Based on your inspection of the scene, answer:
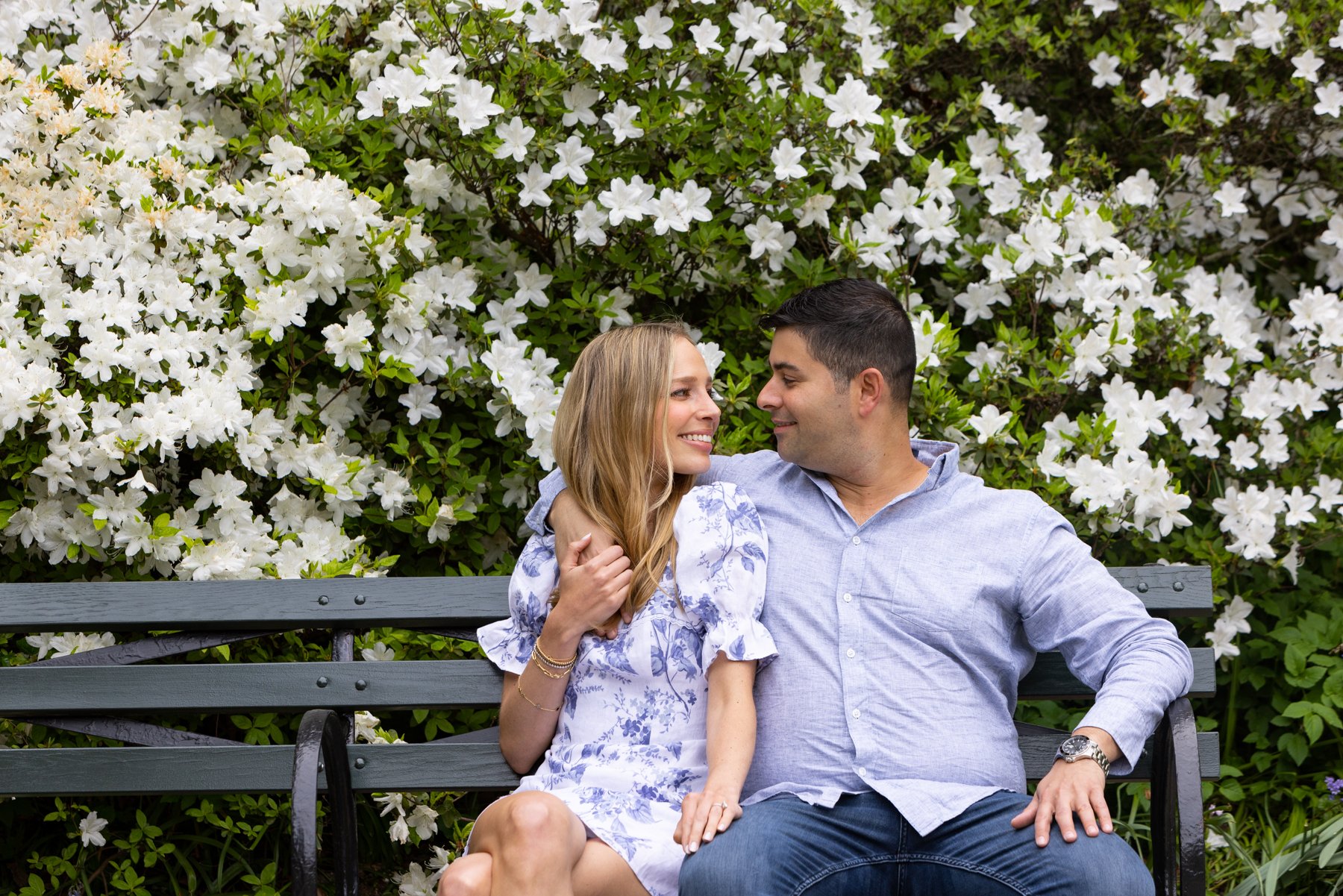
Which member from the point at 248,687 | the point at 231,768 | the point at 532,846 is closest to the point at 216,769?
the point at 231,768

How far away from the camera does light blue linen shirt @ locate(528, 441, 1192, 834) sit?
260cm

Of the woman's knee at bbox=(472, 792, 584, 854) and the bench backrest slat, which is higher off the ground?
the bench backrest slat

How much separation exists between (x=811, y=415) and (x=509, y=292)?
1170mm

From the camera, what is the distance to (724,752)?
2.50m

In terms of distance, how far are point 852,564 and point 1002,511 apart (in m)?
0.35

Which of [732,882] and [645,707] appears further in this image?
[645,707]

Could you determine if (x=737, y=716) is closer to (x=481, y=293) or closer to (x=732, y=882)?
(x=732, y=882)

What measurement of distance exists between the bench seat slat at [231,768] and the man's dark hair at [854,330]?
954mm

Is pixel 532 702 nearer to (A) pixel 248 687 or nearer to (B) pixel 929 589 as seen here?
(A) pixel 248 687

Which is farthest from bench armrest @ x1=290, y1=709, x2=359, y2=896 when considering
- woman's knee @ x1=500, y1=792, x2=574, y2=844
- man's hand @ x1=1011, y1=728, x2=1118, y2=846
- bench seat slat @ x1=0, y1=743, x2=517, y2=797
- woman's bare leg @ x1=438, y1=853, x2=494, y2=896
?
man's hand @ x1=1011, y1=728, x2=1118, y2=846

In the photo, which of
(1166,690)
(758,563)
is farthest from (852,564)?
(1166,690)

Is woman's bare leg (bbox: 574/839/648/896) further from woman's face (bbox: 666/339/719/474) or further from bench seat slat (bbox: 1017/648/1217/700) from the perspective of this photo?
bench seat slat (bbox: 1017/648/1217/700)

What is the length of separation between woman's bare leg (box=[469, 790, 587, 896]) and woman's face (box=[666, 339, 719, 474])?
2.52ft

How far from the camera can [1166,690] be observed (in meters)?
2.54
